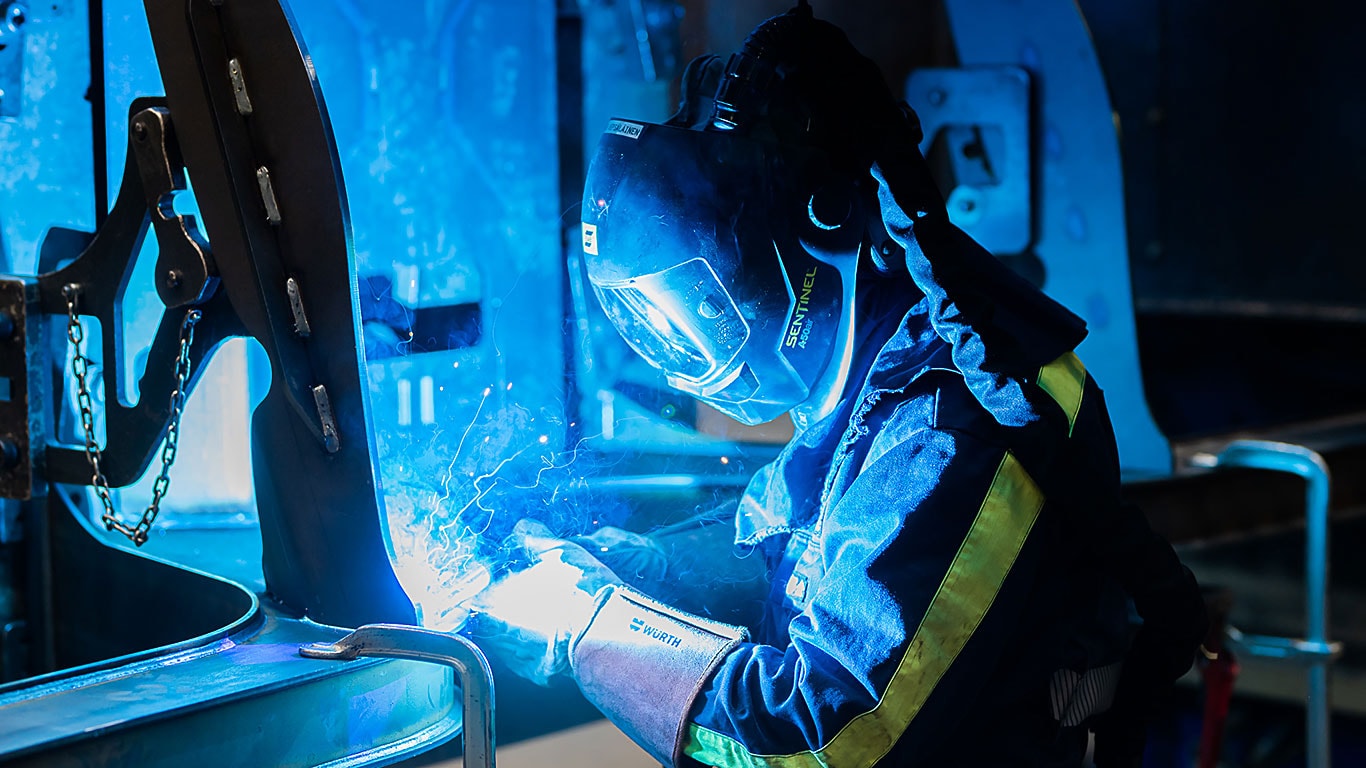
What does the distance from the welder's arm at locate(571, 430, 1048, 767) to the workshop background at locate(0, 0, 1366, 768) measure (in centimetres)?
39

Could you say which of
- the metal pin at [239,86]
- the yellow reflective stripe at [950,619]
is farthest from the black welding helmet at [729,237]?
the metal pin at [239,86]

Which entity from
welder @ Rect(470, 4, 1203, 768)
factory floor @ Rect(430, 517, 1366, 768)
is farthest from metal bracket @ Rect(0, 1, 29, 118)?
factory floor @ Rect(430, 517, 1366, 768)

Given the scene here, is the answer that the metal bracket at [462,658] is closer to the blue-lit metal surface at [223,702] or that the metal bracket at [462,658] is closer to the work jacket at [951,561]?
the blue-lit metal surface at [223,702]

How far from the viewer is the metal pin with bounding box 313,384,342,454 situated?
1.55 m

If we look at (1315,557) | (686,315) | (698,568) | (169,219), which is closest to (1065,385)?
(686,315)

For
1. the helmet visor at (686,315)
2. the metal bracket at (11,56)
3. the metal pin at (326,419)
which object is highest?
the metal bracket at (11,56)

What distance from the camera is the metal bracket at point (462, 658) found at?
139cm

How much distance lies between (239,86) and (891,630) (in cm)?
100

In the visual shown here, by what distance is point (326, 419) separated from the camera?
5.09 ft

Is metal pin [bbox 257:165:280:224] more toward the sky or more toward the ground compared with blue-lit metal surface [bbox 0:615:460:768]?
more toward the sky

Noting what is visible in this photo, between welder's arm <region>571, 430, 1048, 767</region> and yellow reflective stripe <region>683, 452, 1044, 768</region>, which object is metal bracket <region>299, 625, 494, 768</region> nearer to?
welder's arm <region>571, 430, 1048, 767</region>

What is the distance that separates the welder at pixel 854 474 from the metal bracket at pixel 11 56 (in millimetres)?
951

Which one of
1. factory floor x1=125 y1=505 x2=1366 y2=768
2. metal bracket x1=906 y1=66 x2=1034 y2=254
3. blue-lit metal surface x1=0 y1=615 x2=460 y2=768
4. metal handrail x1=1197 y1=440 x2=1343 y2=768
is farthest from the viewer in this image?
factory floor x1=125 y1=505 x2=1366 y2=768

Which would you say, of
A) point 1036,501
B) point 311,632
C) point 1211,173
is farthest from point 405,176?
point 1211,173
